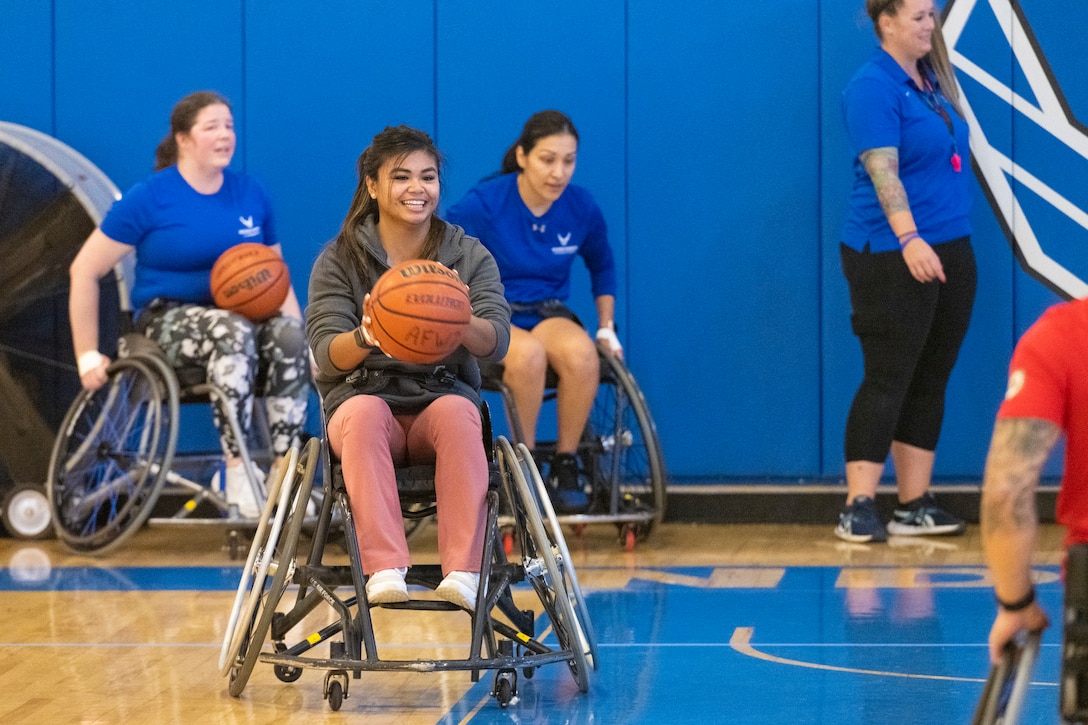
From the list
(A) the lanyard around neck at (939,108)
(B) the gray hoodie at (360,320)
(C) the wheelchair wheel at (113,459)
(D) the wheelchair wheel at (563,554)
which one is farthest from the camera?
(A) the lanyard around neck at (939,108)

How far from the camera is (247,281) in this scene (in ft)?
14.4

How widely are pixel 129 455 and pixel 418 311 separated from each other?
6.76 ft

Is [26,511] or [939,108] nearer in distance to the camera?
[939,108]

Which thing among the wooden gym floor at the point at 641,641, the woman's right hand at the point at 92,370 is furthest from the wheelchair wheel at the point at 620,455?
the woman's right hand at the point at 92,370

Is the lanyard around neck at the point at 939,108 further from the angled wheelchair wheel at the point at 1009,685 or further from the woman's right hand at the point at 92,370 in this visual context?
the angled wheelchair wheel at the point at 1009,685

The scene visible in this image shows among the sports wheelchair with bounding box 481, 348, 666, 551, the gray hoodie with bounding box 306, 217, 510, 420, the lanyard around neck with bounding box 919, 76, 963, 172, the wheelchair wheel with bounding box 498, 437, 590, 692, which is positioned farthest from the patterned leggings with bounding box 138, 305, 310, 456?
the lanyard around neck with bounding box 919, 76, 963, 172

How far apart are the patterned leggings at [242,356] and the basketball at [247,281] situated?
0.13 ft

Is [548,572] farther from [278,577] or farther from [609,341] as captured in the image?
[609,341]

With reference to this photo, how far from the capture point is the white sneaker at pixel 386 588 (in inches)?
104

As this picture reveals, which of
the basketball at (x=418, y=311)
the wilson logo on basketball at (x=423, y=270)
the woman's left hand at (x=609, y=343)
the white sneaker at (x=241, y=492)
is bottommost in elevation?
the white sneaker at (x=241, y=492)

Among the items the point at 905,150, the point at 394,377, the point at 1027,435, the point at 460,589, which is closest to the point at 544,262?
the point at 905,150

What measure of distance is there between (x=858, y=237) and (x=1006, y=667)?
3.06 m

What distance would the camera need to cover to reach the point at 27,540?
4.99m

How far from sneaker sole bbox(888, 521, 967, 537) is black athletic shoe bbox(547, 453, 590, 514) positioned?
3.28 feet
